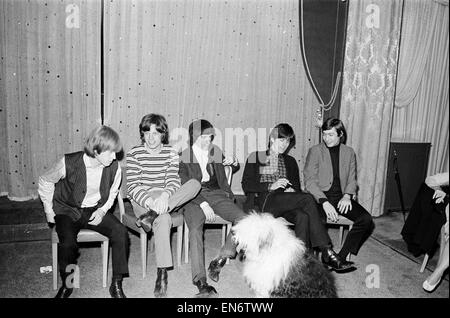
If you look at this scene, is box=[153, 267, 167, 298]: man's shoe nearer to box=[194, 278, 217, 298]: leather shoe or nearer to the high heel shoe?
box=[194, 278, 217, 298]: leather shoe

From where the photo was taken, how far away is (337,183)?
3.07m

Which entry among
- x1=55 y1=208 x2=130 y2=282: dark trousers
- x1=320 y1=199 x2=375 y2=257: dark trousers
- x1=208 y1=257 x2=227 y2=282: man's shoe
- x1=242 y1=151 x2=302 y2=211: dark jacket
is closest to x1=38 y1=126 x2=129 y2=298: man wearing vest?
x1=55 y1=208 x2=130 y2=282: dark trousers

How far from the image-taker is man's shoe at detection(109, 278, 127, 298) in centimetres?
220

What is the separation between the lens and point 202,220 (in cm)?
258

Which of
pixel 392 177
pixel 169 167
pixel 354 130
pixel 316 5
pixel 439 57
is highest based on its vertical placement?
pixel 316 5

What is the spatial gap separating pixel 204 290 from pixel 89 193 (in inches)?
41.8

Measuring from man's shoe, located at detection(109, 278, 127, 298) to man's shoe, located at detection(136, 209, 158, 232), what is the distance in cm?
39

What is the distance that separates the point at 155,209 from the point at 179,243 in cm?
48

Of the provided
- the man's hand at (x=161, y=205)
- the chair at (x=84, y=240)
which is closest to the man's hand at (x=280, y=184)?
the man's hand at (x=161, y=205)

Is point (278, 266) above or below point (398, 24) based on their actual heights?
below

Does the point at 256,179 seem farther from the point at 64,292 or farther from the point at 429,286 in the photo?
the point at 64,292

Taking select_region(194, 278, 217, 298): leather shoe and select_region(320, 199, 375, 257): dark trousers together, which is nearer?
select_region(194, 278, 217, 298): leather shoe
